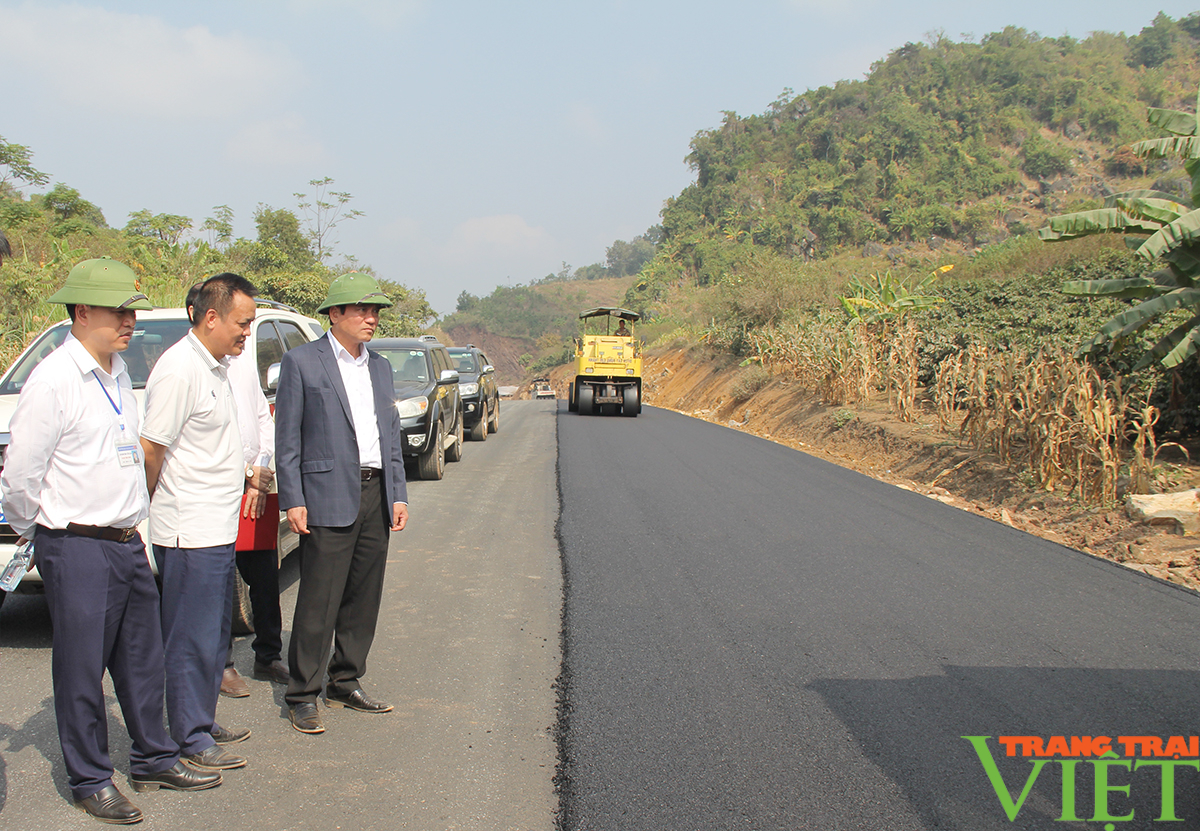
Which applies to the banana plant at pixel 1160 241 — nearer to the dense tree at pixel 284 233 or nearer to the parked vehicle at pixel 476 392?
the parked vehicle at pixel 476 392

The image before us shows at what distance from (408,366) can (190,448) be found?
9.18m

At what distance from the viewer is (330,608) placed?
4.17 m

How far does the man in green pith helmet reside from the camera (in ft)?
13.4

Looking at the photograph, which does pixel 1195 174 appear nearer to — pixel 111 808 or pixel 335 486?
pixel 335 486

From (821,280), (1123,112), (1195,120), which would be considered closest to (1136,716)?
(1195,120)

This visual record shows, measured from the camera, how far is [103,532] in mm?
3219

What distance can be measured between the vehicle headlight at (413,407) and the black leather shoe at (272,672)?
6653 mm

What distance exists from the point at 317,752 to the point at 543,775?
3.38 feet

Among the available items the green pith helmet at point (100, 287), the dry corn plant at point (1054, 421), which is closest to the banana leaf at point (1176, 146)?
the dry corn plant at point (1054, 421)

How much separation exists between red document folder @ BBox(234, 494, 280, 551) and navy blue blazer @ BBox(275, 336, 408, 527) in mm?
354

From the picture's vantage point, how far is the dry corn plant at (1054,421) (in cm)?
925

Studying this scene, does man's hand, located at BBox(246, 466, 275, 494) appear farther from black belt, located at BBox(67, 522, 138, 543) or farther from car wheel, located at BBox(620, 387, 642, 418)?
car wheel, located at BBox(620, 387, 642, 418)

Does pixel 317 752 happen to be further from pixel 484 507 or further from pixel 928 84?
pixel 928 84

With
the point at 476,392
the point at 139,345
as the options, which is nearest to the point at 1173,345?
the point at 139,345
